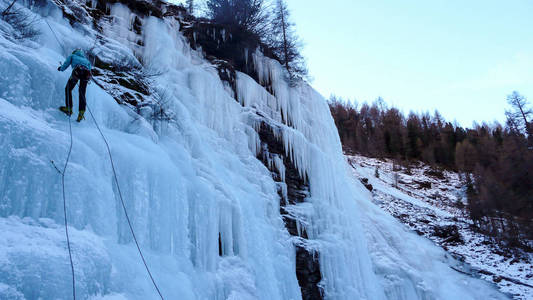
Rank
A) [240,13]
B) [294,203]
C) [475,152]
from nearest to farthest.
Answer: [294,203] < [240,13] < [475,152]

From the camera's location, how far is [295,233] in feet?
23.8

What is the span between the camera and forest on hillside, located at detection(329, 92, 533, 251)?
15617 millimetres

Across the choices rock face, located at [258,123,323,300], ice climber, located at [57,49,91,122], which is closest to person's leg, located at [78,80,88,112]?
ice climber, located at [57,49,91,122]

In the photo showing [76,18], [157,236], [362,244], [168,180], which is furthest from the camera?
[362,244]

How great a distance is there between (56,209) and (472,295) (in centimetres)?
1151

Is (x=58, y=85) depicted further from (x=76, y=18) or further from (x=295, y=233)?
(x=295, y=233)

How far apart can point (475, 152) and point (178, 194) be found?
32.6 meters

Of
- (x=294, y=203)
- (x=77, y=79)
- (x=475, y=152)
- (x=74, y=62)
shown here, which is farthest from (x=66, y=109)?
(x=475, y=152)

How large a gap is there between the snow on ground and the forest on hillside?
898 millimetres

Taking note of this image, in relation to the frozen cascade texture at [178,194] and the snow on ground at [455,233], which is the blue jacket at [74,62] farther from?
the snow on ground at [455,233]

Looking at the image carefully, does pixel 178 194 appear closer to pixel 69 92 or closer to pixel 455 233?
pixel 69 92

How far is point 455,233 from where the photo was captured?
13492 millimetres

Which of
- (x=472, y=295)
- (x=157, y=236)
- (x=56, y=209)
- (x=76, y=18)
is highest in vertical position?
(x=76, y=18)

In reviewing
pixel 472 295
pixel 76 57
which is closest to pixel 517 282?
pixel 472 295
